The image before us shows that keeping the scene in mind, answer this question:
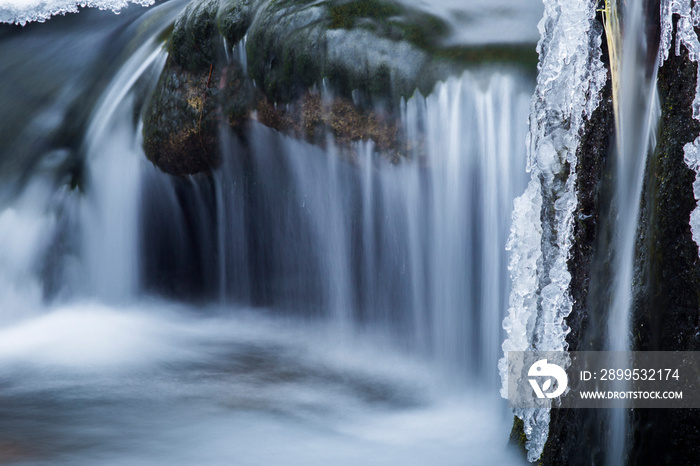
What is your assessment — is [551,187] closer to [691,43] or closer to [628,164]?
[628,164]

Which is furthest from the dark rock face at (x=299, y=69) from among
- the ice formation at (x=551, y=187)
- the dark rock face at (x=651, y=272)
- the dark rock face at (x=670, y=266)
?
the dark rock face at (x=670, y=266)

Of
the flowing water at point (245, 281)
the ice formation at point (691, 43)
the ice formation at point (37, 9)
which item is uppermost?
the ice formation at point (37, 9)

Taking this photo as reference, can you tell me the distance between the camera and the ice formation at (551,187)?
254 centimetres

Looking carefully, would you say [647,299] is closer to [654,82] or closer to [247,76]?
[654,82]

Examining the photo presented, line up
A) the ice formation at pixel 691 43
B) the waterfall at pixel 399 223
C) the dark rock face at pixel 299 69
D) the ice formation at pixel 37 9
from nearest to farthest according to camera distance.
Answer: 1. the ice formation at pixel 691 43
2. the waterfall at pixel 399 223
3. the dark rock face at pixel 299 69
4. the ice formation at pixel 37 9

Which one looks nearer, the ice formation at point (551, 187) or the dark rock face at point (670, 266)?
the dark rock face at point (670, 266)

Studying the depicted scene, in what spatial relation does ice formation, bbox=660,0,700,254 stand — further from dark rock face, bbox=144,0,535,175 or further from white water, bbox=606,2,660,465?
dark rock face, bbox=144,0,535,175

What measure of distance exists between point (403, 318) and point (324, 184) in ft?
3.01

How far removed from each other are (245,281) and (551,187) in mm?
2833

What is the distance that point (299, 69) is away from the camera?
13.5 ft

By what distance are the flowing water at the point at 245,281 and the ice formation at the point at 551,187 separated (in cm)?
70

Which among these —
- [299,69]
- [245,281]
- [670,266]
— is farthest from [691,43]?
[245,281]

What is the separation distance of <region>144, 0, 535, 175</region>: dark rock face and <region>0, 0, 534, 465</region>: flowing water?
12 cm

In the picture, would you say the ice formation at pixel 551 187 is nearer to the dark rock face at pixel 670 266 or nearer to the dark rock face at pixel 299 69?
the dark rock face at pixel 670 266
